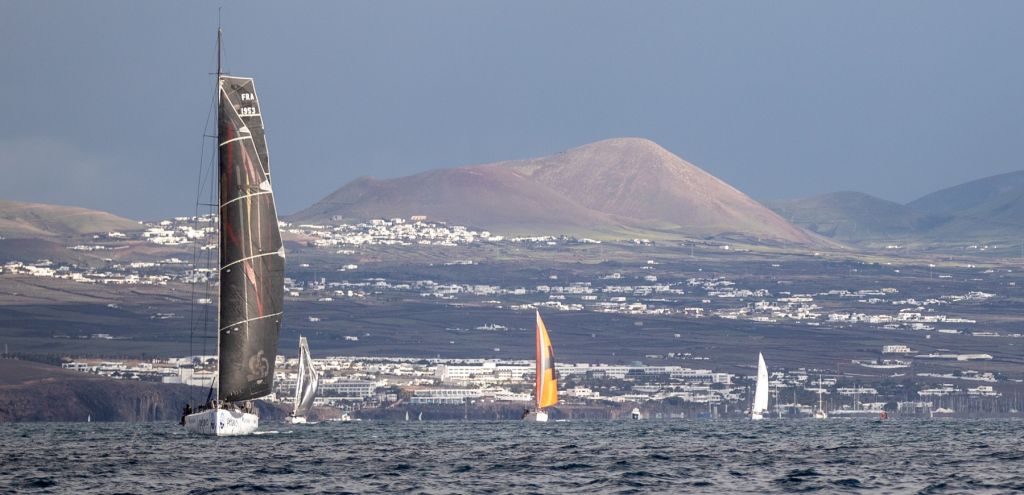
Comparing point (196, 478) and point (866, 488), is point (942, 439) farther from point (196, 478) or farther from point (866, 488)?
point (196, 478)

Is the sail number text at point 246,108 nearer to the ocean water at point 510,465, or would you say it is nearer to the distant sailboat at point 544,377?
the ocean water at point 510,465

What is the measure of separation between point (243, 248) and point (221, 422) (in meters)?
8.37

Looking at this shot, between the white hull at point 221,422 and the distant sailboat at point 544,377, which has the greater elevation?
the distant sailboat at point 544,377

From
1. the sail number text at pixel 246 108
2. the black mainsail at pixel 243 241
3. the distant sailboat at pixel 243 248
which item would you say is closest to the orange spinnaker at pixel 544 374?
the distant sailboat at pixel 243 248

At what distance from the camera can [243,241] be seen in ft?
283

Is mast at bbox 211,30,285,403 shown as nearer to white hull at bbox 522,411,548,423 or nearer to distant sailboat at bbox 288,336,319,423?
distant sailboat at bbox 288,336,319,423

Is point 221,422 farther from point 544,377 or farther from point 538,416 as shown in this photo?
point 544,377

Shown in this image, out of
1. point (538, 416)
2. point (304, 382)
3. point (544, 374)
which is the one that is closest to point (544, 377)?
point (544, 374)

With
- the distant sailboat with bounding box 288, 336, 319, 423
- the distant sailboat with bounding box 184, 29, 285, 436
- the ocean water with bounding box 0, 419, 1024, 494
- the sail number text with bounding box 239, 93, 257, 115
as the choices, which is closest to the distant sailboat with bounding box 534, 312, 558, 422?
the distant sailboat with bounding box 288, 336, 319, 423

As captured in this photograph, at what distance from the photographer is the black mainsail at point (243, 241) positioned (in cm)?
8612

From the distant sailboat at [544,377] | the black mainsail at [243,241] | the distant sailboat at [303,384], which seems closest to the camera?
the black mainsail at [243,241]

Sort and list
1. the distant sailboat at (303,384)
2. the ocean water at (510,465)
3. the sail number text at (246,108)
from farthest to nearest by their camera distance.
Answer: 1. the distant sailboat at (303,384)
2. the sail number text at (246,108)
3. the ocean water at (510,465)

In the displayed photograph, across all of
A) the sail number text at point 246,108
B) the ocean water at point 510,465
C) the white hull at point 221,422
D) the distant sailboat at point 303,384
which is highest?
the sail number text at point 246,108

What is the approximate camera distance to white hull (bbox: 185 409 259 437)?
8744cm
